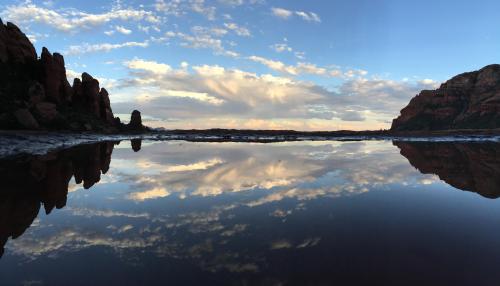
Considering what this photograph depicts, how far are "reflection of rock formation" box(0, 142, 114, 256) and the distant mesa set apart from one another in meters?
41.1

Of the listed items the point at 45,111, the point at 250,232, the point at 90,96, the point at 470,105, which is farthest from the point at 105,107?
the point at 470,105

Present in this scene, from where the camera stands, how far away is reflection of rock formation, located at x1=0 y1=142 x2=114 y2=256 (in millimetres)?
10398

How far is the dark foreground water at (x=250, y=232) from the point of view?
6.45 m

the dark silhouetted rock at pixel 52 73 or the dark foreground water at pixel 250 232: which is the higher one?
the dark silhouetted rock at pixel 52 73

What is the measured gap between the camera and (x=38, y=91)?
236 feet

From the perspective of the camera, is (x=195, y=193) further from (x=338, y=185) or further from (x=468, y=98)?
(x=468, y=98)

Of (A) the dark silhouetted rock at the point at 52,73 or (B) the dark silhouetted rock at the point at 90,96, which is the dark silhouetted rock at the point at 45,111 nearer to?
(A) the dark silhouetted rock at the point at 52,73

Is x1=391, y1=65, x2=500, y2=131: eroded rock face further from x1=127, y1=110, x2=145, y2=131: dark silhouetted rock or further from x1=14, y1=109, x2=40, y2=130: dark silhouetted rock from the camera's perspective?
x1=14, y1=109, x2=40, y2=130: dark silhouetted rock

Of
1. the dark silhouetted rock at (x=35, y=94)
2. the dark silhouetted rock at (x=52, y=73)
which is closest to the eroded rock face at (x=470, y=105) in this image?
the dark silhouetted rock at (x=52, y=73)

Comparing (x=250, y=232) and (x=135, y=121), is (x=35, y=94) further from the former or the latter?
(x=250, y=232)

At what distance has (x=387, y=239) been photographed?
8336 millimetres

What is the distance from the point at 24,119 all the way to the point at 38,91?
1483 cm

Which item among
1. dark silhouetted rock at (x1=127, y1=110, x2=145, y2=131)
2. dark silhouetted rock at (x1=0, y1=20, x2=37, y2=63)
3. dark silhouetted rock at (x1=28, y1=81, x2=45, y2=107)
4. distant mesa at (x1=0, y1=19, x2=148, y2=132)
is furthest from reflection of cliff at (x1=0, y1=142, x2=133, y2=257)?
dark silhouetted rock at (x1=127, y1=110, x2=145, y2=131)

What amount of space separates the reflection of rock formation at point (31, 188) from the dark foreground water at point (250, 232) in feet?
0.22
